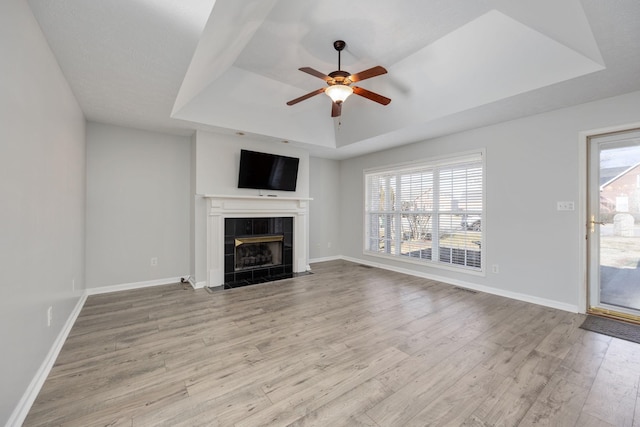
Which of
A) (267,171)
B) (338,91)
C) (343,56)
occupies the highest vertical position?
(343,56)

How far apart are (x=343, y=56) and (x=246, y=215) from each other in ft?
9.16

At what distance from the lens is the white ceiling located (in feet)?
6.24

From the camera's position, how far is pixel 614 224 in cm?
301

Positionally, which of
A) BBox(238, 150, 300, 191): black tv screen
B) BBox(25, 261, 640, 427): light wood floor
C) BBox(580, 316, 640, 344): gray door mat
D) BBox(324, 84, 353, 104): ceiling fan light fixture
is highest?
BBox(324, 84, 353, 104): ceiling fan light fixture

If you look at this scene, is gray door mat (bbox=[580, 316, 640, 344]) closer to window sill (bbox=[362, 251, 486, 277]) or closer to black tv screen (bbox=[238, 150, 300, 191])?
window sill (bbox=[362, 251, 486, 277])

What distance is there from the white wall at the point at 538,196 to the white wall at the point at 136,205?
4493mm

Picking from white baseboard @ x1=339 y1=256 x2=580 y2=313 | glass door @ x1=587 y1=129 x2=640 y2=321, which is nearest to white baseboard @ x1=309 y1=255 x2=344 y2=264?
white baseboard @ x1=339 y1=256 x2=580 y2=313

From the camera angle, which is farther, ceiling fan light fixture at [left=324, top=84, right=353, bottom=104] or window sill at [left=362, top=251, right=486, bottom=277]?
window sill at [left=362, top=251, right=486, bottom=277]

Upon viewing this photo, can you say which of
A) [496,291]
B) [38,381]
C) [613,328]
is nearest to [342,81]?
[38,381]

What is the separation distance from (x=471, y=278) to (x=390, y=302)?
60.5 inches

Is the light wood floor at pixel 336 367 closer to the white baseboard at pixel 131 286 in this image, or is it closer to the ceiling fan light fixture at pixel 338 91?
the white baseboard at pixel 131 286

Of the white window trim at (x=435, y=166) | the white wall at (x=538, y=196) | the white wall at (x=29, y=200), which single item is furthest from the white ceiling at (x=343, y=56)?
the white window trim at (x=435, y=166)

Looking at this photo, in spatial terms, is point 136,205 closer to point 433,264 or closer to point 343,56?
point 343,56

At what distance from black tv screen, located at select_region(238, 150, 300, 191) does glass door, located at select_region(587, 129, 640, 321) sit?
162 inches
